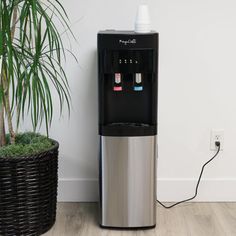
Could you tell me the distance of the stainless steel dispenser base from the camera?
2.07m

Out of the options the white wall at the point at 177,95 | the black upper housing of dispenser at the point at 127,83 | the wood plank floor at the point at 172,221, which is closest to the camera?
the black upper housing of dispenser at the point at 127,83

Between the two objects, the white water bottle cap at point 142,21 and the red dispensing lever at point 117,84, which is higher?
the white water bottle cap at point 142,21

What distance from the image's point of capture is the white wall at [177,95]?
2326 millimetres

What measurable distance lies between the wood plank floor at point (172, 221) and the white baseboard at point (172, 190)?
0.14 feet

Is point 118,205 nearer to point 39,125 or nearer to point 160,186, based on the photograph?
A: point 160,186

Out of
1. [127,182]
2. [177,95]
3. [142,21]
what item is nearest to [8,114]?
[127,182]

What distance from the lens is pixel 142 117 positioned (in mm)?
2160

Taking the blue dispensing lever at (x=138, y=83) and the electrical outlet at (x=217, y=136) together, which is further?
the electrical outlet at (x=217, y=136)

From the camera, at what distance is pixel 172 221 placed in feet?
7.41

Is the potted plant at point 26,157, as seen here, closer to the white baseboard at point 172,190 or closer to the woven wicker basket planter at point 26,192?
the woven wicker basket planter at point 26,192

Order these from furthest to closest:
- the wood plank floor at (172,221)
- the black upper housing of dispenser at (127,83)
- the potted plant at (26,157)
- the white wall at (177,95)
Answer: the white wall at (177,95) → the wood plank floor at (172,221) → the black upper housing of dispenser at (127,83) → the potted plant at (26,157)

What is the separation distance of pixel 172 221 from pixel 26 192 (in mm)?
753

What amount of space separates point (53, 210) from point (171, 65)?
37.4 inches

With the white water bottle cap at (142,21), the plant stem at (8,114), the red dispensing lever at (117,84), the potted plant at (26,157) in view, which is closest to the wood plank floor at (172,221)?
the potted plant at (26,157)
